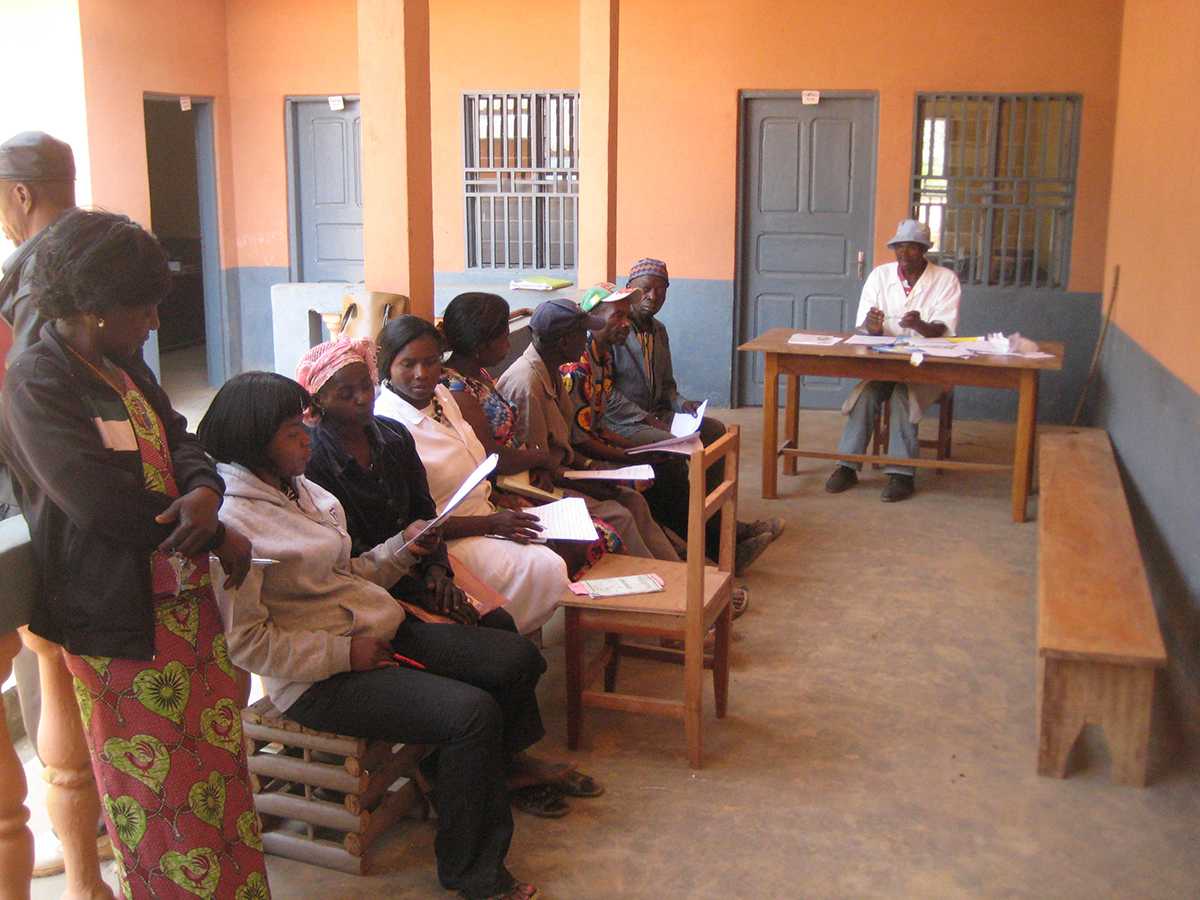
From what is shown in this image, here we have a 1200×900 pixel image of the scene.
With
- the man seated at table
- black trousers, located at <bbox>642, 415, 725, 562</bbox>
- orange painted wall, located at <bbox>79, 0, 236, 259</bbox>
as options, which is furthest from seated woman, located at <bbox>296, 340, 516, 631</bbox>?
orange painted wall, located at <bbox>79, 0, 236, 259</bbox>

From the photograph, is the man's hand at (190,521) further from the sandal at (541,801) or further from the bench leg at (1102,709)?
the bench leg at (1102,709)

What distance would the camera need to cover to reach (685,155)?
886 centimetres

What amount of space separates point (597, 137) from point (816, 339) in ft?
6.37

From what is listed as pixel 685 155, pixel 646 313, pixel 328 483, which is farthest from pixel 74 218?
pixel 685 155

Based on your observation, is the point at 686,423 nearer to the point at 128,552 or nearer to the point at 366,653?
the point at 366,653

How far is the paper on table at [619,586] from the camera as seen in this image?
11.5ft

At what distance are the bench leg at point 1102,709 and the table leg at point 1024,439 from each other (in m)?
2.78

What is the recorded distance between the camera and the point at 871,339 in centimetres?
661

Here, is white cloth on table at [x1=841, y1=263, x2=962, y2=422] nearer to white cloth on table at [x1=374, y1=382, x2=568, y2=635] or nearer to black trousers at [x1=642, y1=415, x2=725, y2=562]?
black trousers at [x1=642, y1=415, x2=725, y2=562]

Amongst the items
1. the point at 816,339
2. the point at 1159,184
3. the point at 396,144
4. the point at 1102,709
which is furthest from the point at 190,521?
the point at 1159,184

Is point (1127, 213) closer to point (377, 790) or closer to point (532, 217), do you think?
point (532, 217)

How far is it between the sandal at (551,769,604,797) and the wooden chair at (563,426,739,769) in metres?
0.25

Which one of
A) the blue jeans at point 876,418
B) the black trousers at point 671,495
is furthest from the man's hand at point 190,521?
the blue jeans at point 876,418

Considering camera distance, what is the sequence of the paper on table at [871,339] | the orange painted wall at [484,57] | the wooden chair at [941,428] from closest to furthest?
the paper on table at [871,339] → the wooden chair at [941,428] → the orange painted wall at [484,57]
